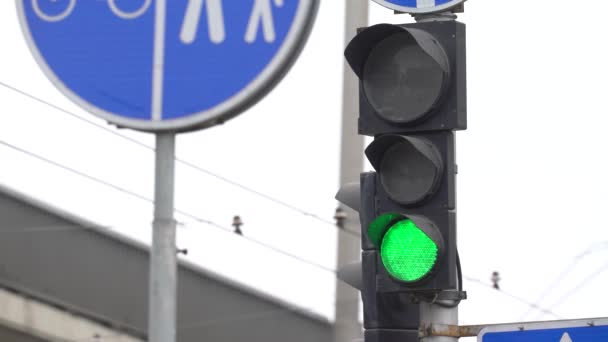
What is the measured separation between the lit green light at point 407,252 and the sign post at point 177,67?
1.28m

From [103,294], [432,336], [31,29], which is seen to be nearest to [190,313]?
[103,294]

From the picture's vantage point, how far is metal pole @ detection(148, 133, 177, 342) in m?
3.17

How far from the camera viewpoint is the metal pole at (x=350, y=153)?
357 inches

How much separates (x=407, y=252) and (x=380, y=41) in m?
0.71

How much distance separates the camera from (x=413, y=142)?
14.5ft

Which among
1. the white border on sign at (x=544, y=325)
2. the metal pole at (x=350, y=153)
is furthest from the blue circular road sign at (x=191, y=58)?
the metal pole at (x=350, y=153)

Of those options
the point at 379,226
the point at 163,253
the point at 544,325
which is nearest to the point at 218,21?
the point at 163,253

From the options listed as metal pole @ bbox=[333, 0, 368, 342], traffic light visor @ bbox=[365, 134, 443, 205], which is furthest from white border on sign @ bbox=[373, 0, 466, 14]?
metal pole @ bbox=[333, 0, 368, 342]

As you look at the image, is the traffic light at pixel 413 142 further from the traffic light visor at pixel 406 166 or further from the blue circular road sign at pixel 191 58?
the blue circular road sign at pixel 191 58

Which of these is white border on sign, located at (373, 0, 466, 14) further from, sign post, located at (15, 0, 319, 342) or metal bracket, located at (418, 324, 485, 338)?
sign post, located at (15, 0, 319, 342)

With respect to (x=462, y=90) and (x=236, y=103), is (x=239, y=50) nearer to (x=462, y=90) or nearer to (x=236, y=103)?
(x=236, y=103)

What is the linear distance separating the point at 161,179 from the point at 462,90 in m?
1.49

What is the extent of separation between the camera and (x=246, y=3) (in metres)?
3.27

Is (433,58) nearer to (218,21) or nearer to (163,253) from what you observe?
(218,21)
